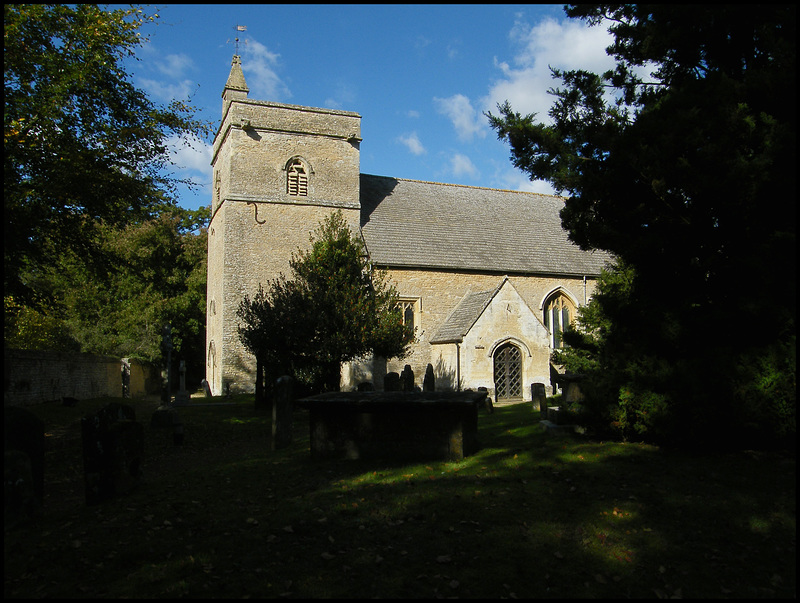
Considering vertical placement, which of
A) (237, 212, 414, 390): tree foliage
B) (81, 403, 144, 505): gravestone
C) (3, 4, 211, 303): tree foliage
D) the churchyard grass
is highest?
(3, 4, 211, 303): tree foliage

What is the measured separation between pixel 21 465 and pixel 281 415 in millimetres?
5304

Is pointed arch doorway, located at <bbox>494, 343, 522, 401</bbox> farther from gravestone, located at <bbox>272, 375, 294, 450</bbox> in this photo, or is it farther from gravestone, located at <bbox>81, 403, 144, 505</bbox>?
gravestone, located at <bbox>81, 403, 144, 505</bbox>

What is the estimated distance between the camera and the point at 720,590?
4.20 m

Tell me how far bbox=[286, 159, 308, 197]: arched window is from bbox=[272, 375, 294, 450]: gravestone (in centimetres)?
1433

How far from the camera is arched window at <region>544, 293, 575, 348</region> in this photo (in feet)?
83.2

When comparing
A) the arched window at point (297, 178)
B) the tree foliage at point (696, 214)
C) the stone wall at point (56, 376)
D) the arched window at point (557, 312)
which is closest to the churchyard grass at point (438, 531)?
the tree foliage at point (696, 214)

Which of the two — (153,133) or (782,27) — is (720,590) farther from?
(153,133)

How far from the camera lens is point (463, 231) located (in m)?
25.9

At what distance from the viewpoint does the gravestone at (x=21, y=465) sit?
224 inches

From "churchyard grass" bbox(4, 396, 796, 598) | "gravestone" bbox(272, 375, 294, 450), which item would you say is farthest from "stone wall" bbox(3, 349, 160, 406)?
"churchyard grass" bbox(4, 396, 796, 598)

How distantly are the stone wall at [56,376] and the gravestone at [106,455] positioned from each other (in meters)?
10.1

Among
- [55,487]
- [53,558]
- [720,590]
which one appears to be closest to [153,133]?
[55,487]

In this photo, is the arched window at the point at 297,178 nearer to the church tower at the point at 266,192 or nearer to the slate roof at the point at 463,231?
the church tower at the point at 266,192

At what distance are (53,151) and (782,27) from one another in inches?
482
